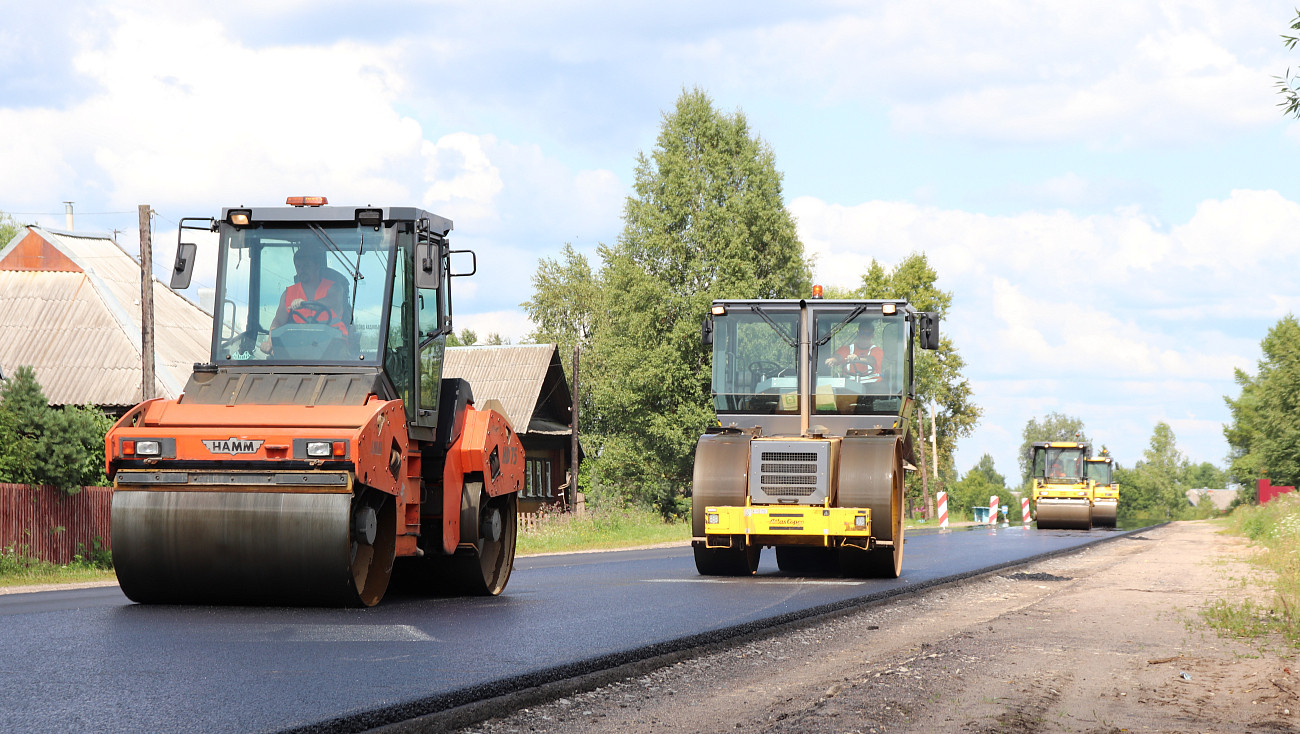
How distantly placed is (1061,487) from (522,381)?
1785 cm

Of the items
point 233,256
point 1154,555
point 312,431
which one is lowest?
point 1154,555

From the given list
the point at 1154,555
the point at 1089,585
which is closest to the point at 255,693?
the point at 1089,585

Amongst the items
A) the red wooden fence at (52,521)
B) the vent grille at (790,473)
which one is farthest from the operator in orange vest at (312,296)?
the red wooden fence at (52,521)

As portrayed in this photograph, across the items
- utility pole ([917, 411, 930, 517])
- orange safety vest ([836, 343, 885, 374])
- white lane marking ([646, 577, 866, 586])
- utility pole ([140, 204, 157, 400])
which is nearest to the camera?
white lane marking ([646, 577, 866, 586])

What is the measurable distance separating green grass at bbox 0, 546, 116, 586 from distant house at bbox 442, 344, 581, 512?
21211mm

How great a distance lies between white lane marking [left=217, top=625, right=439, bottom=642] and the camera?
7497 millimetres

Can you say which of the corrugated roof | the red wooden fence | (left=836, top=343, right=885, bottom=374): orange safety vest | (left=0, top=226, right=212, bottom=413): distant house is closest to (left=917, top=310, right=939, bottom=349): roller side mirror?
(left=836, top=343, right=885, bottom=374): orange safety vest

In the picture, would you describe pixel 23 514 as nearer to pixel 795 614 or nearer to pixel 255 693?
pixel 795 614

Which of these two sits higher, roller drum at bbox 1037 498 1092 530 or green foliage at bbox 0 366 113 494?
green foliage at bbox 0 366 113 494

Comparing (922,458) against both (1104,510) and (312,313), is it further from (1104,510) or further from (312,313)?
(312,313)

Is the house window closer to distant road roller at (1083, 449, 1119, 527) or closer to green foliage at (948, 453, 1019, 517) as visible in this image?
distant road roller at (1083, 449, 1119, 527)

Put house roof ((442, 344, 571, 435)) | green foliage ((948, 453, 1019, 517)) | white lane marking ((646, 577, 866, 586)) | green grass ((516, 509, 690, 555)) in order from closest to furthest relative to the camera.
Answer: white lane marking ((646, 577, 866, 586)) < green grass ((516, 509, 690, 555)) < house roof ((442, 344, 571, 435)) < green foliage ((948, 453, 1019, 517))

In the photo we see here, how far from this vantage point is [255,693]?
18.7 feet

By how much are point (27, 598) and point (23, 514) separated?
28.6ft
